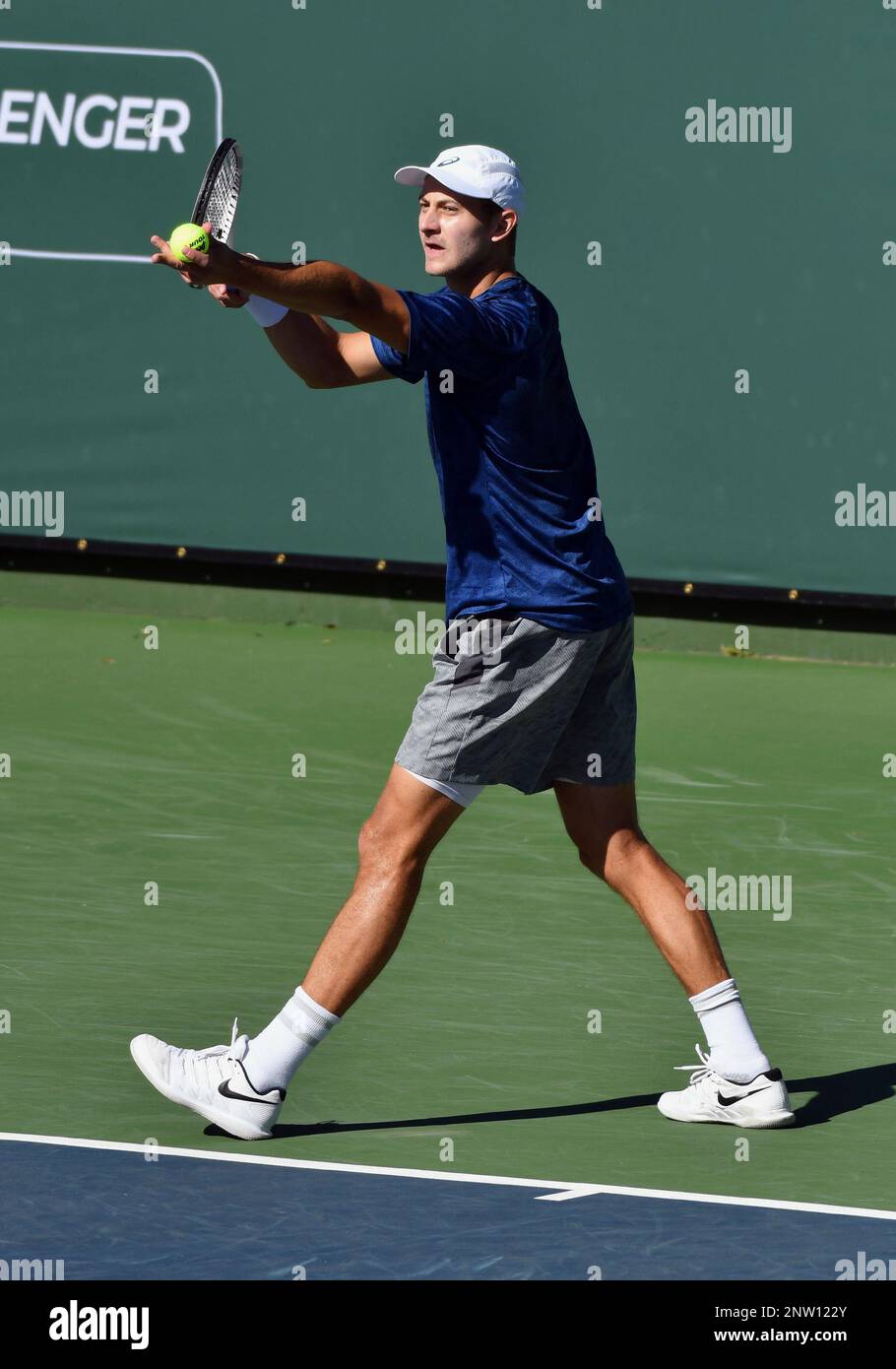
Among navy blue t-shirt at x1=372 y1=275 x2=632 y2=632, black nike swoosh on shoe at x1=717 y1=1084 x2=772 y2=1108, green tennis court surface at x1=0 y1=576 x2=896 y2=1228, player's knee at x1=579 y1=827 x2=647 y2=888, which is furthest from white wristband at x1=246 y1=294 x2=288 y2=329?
black nike swoosh on shoe at x1=717 y1=1084 x2=772 y2=1108

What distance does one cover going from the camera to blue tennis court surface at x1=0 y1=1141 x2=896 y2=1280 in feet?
14.9

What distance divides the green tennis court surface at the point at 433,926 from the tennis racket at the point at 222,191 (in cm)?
194

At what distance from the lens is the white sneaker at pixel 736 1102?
216 inches

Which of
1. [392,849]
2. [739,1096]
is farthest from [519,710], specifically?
[739,1096]

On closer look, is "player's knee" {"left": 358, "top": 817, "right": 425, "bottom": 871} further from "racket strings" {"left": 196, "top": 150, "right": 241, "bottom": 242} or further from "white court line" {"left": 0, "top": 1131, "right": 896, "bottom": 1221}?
"racket strings" {"left": 196, "top": 150, "right": 241, "bottom": 242}

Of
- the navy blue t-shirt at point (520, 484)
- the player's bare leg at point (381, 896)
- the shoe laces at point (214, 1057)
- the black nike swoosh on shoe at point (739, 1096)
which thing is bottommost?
the black nike swoosh on shoe at point (739, 1096)

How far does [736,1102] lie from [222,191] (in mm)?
2268

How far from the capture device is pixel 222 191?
5.36 meters

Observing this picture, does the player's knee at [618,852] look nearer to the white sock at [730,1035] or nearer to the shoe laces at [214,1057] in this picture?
the white sock at [730,1035]

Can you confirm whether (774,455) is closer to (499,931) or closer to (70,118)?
(70,118)

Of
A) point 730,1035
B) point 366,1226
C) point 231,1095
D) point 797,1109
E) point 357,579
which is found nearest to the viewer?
point 366,1226

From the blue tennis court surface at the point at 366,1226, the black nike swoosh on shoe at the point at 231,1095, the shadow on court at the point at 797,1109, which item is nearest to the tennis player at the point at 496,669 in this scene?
the black nike swoosh on shoe at the point at 231,1095

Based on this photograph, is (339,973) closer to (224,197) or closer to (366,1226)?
(366,1226)

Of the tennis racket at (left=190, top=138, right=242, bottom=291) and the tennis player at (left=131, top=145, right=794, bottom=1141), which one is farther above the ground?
the tennis racket at (left=190, top=138, right=242, bottom=291)
